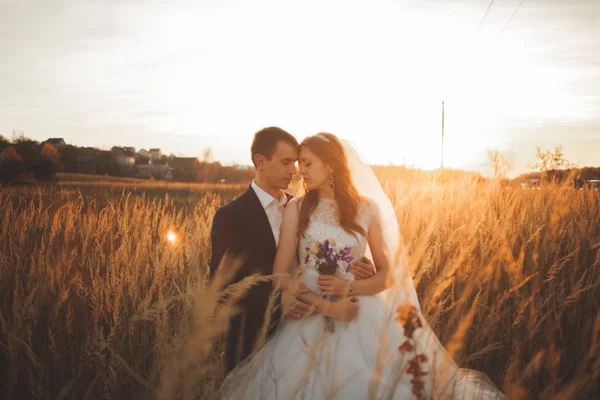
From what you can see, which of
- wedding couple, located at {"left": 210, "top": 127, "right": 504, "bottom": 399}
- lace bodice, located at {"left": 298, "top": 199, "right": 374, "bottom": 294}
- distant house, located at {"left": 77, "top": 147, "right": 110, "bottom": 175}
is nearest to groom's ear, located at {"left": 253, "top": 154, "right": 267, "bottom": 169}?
wedding couple, located at {"left": 210, "top": 127, "right": 504, "bottom": 399}

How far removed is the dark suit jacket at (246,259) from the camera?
2863mm

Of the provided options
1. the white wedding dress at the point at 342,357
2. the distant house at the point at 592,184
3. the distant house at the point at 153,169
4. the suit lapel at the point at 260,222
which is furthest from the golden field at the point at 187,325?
the distant house at the point at 153,169

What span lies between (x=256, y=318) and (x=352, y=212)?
112cm

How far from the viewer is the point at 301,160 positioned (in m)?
3.19

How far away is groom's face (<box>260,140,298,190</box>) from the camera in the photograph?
3.23 m

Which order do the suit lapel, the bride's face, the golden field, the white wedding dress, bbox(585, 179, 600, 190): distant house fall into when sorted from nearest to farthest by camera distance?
the golden field → the white wedding dress → the suit lapel → the bride's face → bbox(585, 179, 600, 190): distant house

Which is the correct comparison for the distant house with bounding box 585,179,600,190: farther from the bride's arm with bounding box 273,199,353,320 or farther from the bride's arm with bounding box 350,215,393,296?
the bride's arm with bounding box 273,199,353,320

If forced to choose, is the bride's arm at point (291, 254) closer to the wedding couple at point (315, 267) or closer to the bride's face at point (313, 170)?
the wedding couple at point (315, 267)

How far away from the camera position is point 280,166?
3.23m

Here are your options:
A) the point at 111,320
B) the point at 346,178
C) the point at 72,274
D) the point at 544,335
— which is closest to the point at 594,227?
the point at 544,335

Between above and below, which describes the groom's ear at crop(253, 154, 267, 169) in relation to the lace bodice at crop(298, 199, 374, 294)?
above

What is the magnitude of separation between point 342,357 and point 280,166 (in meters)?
1.61

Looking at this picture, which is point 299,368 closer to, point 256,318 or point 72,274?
point 256,318

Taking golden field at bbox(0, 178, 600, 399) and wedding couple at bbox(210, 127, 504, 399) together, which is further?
wedding couple at bbox(210, 127, 504, 399)
